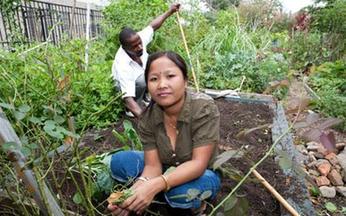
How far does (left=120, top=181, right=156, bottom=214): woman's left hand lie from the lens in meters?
1.47

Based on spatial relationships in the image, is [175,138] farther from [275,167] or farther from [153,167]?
[275,167]

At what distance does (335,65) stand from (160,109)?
5.63 m

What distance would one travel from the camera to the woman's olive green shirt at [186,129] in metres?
1.73

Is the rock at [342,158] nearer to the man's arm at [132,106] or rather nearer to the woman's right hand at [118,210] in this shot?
the man's arm at [132,106]

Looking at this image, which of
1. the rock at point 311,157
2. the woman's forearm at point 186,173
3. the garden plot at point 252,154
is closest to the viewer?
the garden plot at point 252,154

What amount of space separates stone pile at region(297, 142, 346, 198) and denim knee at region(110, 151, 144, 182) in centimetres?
154

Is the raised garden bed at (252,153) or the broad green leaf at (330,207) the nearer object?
the raised garden bed at (252,153)

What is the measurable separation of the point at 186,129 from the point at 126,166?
1.52 feet

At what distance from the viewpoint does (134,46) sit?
3.61 meters

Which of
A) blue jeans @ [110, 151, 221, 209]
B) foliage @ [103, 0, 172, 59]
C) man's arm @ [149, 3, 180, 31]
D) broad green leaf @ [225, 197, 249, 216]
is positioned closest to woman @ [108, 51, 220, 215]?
blue jeans @ [110, 151, 221, 209]

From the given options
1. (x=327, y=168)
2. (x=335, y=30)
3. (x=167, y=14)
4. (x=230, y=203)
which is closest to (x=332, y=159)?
(x=327, y=168)

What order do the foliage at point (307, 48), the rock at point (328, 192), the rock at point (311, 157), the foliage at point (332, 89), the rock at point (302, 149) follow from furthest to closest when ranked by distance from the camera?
the foliage at point (307, 48) < the foliage at point (332, 89) < the rock at point (302, 149) < the rock at point (311, 157) < the rock at point (328, 192)

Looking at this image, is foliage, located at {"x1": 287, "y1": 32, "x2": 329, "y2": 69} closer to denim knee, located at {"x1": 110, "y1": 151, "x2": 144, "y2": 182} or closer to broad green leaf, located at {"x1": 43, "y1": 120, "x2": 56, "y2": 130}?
denim knee, located at {"x1": 110, "y1": 151, "x2": 144, "y2": 182}

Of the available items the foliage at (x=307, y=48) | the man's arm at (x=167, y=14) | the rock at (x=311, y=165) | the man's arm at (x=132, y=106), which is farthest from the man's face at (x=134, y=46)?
the foliage at (x=307, y=48)
